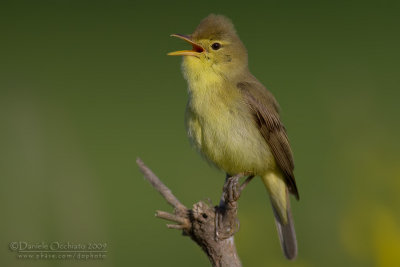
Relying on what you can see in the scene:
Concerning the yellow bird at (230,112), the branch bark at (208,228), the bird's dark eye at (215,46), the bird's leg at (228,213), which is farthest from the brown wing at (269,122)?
the branch bark at (208,228)

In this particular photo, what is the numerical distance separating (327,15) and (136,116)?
3.20m

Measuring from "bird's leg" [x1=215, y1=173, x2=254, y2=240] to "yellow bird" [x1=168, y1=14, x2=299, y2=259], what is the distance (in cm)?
32

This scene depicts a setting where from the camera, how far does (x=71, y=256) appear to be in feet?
12.3

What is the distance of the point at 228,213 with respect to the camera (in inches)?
155

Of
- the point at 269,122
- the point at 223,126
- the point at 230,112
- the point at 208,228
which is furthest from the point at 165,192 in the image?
the point at 269,122

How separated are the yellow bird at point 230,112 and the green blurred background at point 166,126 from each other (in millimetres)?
399

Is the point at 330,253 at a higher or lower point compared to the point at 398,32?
lower

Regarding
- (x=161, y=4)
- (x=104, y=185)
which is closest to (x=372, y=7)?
(x=161, y=4)

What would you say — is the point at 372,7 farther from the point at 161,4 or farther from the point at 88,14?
the point at 88,14

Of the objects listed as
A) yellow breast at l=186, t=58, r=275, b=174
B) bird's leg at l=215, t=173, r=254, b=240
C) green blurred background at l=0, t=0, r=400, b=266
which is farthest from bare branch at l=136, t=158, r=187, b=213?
yellow breast at l=186, t=58, r=275, b=174

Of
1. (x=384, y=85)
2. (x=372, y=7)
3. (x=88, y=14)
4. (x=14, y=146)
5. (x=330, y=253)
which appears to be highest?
(x=88, y=14)

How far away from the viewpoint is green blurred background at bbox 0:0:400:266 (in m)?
4.15

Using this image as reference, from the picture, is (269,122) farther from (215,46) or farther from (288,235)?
(288,235)

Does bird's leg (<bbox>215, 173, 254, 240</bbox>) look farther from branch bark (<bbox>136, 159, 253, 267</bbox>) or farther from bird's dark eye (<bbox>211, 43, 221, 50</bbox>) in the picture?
bird's dark eye (<bbox>211, 43, 221, 50</bbox>)
